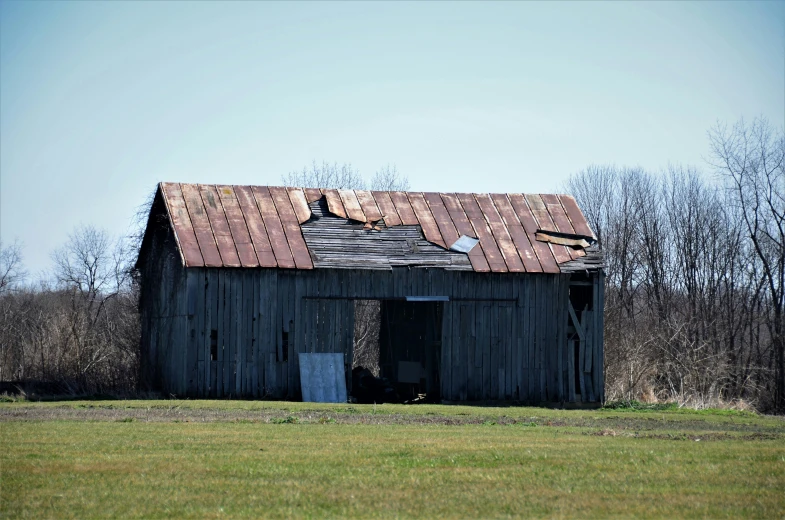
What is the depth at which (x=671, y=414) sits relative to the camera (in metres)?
25.2

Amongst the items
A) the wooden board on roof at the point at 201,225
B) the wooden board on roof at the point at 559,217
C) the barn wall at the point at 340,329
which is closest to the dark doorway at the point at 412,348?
the barn wall at the point at 340,329

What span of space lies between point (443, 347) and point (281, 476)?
17.2 metres

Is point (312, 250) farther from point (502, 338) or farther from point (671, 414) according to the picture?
point (671, 414)

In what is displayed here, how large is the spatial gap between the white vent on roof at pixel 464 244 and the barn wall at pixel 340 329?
0.87m

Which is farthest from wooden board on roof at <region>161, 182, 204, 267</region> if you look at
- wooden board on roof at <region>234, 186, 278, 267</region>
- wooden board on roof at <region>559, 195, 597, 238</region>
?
wooden board on roof at <region>559, 195, 597, 238</region>

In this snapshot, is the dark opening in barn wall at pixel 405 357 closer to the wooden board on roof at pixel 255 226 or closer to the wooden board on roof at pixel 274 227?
the wooden board on roof at pixel 274 227

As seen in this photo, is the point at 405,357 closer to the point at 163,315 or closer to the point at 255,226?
the point at 255,226

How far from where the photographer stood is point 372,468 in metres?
12.3

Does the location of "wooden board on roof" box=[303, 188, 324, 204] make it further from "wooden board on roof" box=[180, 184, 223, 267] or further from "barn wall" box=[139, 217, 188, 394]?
"barn wall" box=[139, 217, 188, 394]

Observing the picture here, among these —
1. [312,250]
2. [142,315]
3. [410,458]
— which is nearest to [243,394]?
[312,250]

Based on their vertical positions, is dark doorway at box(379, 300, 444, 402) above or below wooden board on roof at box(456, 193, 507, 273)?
below

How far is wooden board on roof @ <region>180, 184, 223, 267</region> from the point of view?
26.7 metres

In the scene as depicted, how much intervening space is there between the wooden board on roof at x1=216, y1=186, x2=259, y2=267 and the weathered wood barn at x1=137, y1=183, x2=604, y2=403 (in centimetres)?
5

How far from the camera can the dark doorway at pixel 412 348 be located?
98.3ft
